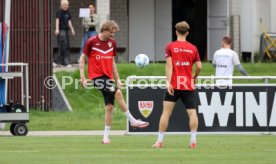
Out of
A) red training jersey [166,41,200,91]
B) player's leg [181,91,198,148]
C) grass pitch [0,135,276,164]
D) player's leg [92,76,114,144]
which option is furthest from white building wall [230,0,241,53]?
red training jersey [166,41,200,91]

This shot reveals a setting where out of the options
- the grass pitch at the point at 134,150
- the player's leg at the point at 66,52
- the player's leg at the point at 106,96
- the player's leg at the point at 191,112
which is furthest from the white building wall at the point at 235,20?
the player's leg at the point at 191,112

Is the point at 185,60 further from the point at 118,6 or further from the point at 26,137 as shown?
the point at 118,6

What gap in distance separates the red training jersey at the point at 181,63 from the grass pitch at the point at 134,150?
39.1 inches

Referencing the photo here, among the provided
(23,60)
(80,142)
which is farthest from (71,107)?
(80,142)

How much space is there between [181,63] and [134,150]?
153 centimetres

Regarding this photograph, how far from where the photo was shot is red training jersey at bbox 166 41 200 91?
16000 mm

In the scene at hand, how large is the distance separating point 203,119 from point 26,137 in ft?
11.3

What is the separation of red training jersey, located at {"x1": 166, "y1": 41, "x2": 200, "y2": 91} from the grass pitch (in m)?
0.99

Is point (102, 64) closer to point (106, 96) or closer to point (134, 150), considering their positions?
point (106, 96)

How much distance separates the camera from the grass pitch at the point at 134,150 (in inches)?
551

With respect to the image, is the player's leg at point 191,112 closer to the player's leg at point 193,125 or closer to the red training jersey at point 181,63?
the player's leg at point 193,125

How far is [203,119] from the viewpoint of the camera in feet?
66.6

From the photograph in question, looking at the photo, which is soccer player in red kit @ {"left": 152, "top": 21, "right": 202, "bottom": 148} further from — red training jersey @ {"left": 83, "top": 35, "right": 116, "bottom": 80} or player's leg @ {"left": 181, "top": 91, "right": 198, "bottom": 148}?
red training jersey @ {"left": 83, "top": 35, "right": 116, "bottom": 80}

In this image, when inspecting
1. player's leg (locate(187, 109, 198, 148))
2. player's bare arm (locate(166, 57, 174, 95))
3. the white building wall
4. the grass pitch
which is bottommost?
the grass pitch
